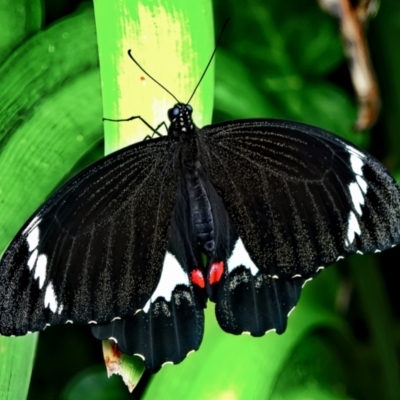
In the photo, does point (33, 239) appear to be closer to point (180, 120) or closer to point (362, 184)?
point (180, 120)

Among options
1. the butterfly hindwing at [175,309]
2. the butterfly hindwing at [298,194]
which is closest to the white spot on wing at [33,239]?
the butterfly hindwing at [175,309]

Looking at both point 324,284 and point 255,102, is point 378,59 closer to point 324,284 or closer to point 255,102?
point 255,102

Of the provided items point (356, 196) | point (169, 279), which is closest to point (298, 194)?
point (356, 196)

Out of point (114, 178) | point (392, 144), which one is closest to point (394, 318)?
point (392, 144)

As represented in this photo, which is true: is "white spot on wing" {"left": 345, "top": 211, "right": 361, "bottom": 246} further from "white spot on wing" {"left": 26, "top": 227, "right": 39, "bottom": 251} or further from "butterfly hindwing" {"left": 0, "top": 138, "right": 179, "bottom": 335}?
"white spot on wing" {"left": 26, "top": 227, "right": 39, "bottom": 251}

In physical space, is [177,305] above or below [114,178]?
below

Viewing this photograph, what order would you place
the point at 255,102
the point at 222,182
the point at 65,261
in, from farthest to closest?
the point at 255,102 → the point at 222,182 → the point at 65,261

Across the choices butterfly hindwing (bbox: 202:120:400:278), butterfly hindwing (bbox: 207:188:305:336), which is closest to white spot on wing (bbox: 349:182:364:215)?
butterfly hindwing (bbox: 202:120:400:278)
